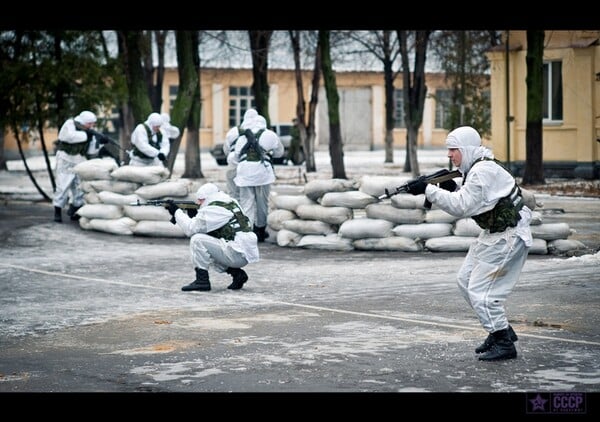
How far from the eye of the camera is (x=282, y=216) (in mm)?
16547

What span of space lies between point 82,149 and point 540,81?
35.5 feet

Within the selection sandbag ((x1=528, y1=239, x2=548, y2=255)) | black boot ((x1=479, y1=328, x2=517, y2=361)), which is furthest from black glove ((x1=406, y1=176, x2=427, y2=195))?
sandbag ((x1=528, y1=239, x2=548, y2=255))

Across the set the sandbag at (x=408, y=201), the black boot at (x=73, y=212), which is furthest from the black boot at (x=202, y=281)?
the black boot at (x=73, y=212)

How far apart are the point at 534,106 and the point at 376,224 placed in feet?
38.1

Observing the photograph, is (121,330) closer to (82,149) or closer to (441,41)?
(82,149)

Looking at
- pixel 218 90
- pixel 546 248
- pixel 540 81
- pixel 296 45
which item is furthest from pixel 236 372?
pixel 218 90

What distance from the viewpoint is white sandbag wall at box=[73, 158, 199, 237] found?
17609 millimetres

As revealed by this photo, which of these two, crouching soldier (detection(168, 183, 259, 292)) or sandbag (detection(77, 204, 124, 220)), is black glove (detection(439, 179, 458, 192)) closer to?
crouching soldier (detection(168, 183, 259, 292))

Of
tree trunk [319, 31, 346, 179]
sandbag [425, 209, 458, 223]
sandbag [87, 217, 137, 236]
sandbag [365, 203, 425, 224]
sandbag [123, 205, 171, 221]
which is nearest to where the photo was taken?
sandbag [425, 209, 458, 223]

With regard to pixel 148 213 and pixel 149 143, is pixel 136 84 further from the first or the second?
pixel 148 213

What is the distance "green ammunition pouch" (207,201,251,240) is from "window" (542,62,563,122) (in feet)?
63.7

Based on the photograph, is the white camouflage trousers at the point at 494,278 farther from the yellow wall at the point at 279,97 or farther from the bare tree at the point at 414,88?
the yellow wall at the point at 279,97
